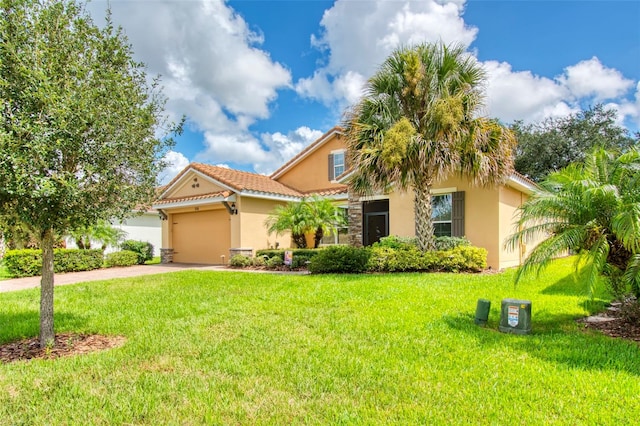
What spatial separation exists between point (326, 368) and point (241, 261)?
12840 mm

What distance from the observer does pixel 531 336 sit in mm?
5629

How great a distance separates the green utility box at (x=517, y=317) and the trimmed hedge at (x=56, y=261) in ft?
55.8

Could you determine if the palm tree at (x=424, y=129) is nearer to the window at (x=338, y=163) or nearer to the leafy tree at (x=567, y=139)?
the window at (x=338, y=163)

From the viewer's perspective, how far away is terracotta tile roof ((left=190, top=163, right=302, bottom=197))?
18.1 meters

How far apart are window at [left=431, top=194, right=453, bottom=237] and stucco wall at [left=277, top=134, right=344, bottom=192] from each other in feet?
24.7

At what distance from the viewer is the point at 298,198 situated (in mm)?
20719

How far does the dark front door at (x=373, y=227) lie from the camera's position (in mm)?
17312

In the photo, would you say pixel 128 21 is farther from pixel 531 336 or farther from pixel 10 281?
pixel 10 281

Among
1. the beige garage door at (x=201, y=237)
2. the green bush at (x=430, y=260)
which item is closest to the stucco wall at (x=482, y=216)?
the green bush at (x=430, y=260)

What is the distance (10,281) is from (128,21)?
519 inches

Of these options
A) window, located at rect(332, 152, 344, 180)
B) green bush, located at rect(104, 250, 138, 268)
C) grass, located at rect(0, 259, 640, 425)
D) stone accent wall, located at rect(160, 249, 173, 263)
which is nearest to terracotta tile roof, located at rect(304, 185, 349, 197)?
window, located at rect(332, 152, 344, 180)

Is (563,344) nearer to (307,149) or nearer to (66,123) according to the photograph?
(66,123)

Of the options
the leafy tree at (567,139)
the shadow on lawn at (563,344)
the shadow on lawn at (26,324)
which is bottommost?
the shadow on lawn at (26,324)

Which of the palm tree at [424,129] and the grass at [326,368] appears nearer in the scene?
the grass at [326,368]
